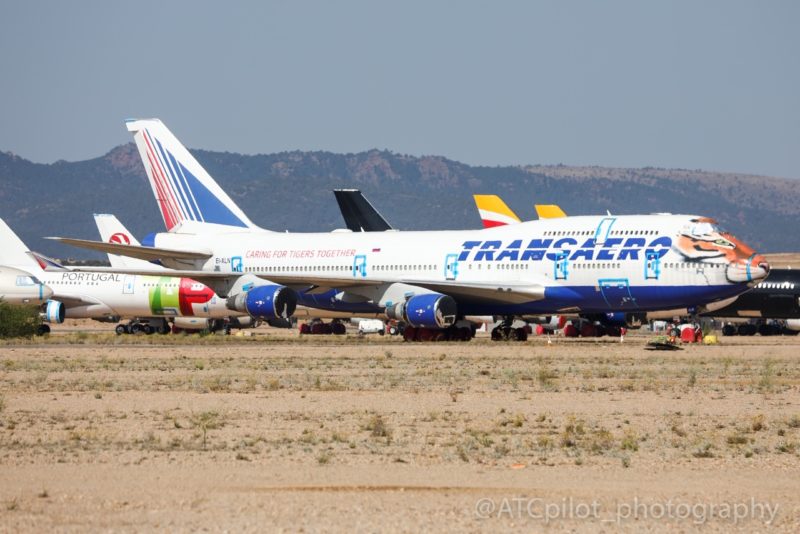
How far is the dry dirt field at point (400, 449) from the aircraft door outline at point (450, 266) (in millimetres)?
17265

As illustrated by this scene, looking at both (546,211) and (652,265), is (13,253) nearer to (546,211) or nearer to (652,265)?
(546,211)

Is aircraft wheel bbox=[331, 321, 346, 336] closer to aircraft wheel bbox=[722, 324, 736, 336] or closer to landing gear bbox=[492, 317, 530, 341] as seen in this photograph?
aircraft wheel bbox=[722, 324, 736, 336]

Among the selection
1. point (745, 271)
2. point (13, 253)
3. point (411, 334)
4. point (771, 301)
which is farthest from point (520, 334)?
point (13, 253)

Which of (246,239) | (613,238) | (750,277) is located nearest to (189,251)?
(246,239)

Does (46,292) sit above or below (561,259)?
below

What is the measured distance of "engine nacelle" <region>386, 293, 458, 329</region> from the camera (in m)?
46.2

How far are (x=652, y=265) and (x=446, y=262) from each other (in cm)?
868

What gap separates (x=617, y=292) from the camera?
149 feet

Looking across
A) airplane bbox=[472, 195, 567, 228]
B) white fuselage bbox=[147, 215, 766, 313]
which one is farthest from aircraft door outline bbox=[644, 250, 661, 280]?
airplane bbox=[472, 195, 567, 228]

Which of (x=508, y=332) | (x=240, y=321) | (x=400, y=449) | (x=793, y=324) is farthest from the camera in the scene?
(x=793, y=324)

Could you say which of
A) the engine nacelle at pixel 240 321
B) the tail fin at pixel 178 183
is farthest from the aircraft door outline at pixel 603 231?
the engine nacelle at pixel 240 321

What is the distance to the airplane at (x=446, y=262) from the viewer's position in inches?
1758

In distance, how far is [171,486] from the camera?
46.6 feet

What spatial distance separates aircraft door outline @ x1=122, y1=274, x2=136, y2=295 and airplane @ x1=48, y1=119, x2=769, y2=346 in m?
9.24
